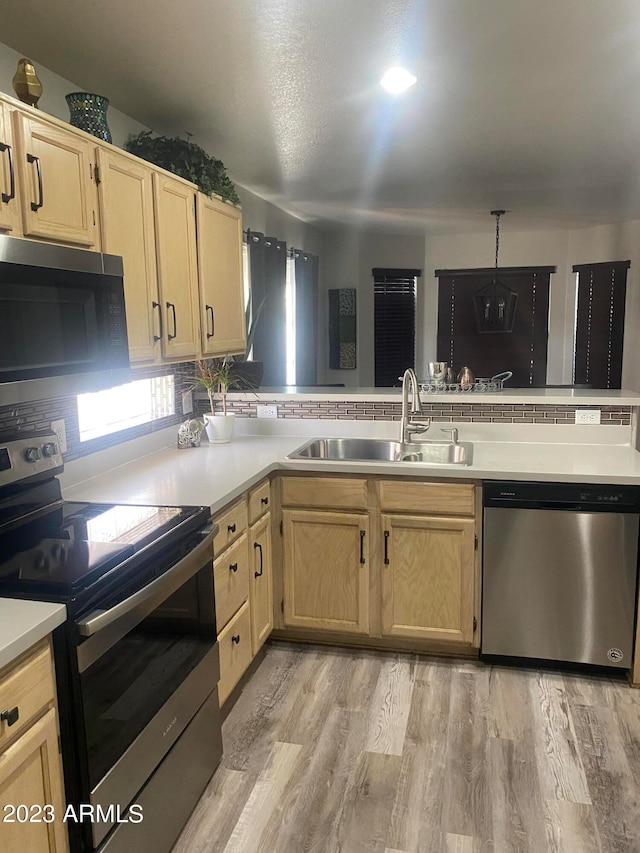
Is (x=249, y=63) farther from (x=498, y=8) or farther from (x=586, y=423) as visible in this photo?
(x=586, y=423)

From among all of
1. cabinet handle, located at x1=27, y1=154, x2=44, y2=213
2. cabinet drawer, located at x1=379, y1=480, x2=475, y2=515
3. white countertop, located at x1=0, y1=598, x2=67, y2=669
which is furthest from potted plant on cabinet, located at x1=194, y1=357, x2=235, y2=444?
white countertop, located at x1=0, y1=598, x2=67, y2=669

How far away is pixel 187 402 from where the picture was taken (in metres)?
3.34

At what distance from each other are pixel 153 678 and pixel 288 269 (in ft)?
14.5

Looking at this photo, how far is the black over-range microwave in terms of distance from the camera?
1.54 metres

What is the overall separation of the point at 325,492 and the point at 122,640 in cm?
133

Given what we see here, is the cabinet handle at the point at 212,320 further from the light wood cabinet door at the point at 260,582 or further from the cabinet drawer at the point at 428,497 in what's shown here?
the cabinet drawer at the point at 428,497

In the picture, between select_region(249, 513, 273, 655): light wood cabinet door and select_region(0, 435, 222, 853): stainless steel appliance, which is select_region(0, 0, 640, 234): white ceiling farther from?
select_region(249, 513, 273, 655): light wood cabinet door

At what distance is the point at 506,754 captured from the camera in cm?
221

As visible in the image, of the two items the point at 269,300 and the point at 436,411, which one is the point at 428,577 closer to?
the point at 436,411

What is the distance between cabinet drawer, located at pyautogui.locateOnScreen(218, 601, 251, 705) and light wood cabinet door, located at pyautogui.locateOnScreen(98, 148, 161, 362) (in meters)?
1.05

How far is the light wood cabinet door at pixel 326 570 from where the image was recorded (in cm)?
282

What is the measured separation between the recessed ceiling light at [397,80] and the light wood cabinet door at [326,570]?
1.75 metres

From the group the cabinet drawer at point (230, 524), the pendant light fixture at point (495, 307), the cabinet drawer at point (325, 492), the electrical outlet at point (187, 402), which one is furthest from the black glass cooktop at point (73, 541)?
the pendant light fixture at point (495, 307)

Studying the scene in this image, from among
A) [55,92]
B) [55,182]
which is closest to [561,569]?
[55,182]
